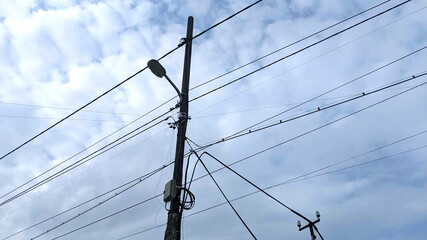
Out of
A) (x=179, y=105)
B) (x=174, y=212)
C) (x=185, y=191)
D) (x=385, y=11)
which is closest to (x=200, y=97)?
(x=179, y=105)

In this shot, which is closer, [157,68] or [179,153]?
[179,153]

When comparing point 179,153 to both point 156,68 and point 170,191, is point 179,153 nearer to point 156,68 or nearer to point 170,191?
point 170,191

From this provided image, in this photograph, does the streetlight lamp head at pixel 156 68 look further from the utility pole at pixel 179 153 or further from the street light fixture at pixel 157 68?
the utility pole at pixel 179 153

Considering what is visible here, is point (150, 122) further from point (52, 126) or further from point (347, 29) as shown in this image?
point (347, 29)

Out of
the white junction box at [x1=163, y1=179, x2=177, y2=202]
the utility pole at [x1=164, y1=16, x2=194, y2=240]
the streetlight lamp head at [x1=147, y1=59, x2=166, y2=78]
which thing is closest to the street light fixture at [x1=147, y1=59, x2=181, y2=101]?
the streetlight lamp head at [x1=147, y1=59, x2=166, y2=78]

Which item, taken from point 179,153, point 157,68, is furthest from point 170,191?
point 157,68

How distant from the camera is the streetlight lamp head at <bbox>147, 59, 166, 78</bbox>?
7.45 m

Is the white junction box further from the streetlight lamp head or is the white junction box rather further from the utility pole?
the streetlight lamp head

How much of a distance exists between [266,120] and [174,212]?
390 cm

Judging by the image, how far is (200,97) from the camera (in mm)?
8859

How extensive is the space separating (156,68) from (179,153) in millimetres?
2147

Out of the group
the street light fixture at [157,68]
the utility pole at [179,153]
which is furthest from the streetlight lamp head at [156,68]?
Result: the utility pole at [179,153]

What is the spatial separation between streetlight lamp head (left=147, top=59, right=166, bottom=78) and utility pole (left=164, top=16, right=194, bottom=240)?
754 mm

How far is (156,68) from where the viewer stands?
755 centimetres
